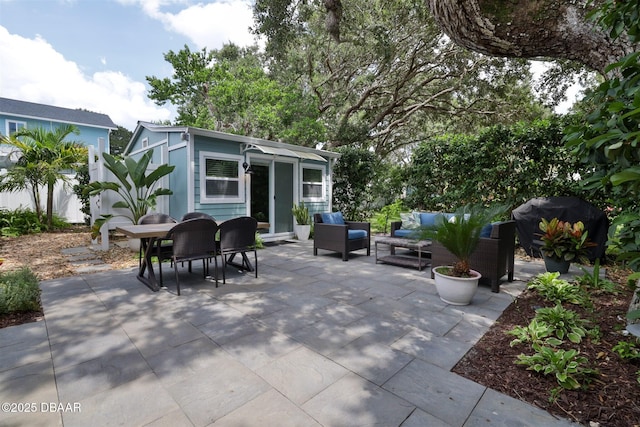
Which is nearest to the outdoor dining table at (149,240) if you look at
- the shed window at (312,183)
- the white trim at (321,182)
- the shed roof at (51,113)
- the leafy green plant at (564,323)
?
the leafy green plant at (564,323)

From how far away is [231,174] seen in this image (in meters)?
7.45

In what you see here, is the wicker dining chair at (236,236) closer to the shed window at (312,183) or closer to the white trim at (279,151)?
the white trim at (279,151)

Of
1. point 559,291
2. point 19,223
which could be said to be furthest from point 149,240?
point 19,223

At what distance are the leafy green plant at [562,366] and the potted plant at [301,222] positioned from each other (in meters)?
6.72

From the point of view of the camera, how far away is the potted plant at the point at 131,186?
254 inches

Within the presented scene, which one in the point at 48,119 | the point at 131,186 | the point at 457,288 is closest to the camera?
the point at 457,288

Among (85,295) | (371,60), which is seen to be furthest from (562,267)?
(371,60)

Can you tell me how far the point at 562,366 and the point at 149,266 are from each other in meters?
4.72

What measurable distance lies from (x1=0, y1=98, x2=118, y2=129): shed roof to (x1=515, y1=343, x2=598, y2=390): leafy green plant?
2340 centimetres

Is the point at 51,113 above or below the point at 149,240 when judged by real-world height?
above

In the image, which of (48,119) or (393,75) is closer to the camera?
(393,75)

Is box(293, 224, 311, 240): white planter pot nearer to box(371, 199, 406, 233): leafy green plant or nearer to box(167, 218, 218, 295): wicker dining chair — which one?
box(371, 199, 406, 233): leafy green plant

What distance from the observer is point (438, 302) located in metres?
3.62

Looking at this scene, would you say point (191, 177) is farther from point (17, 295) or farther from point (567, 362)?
point (567, 362)
